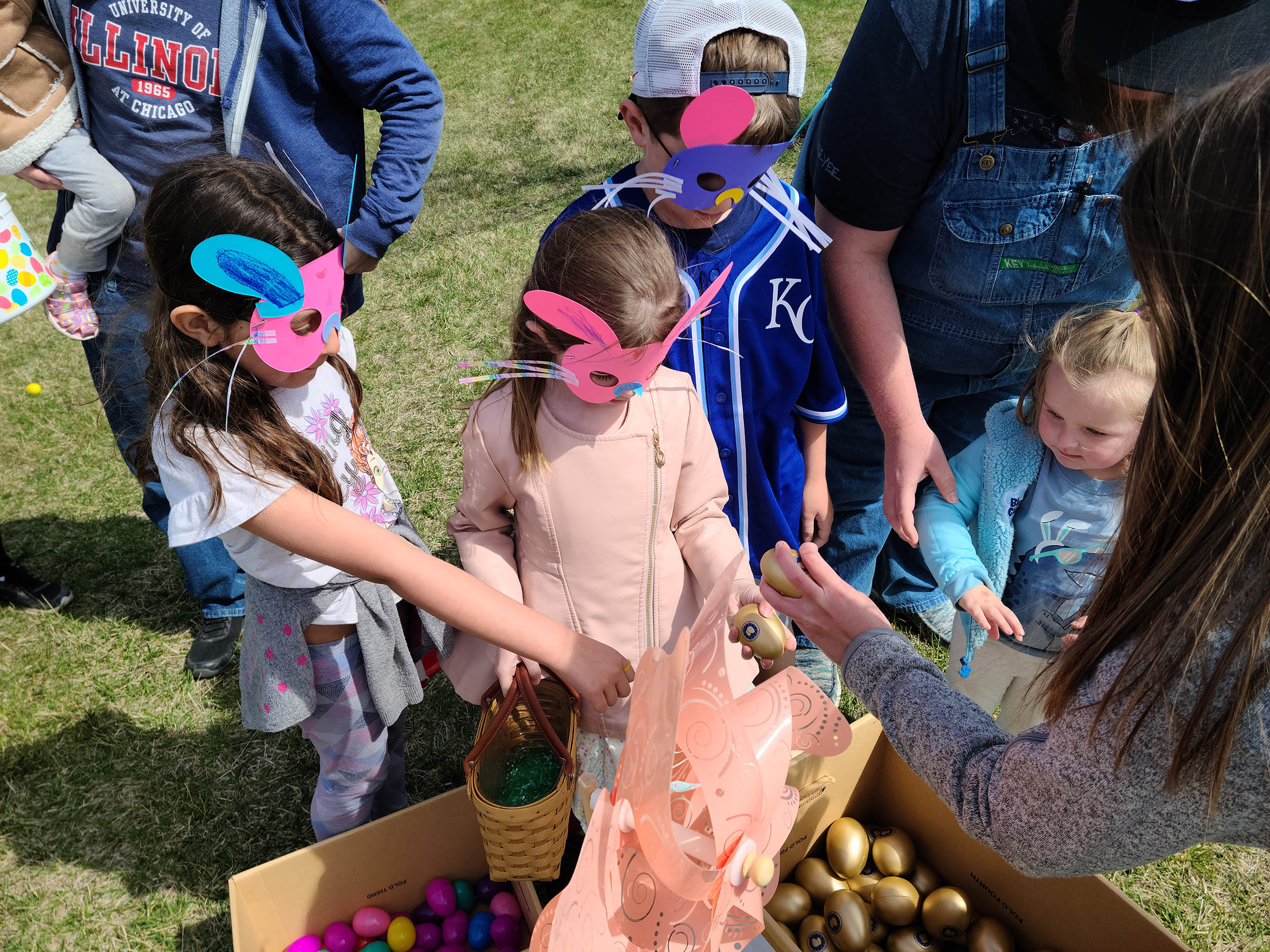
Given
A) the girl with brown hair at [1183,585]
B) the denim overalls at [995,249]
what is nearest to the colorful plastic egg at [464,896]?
the girl with brown hair at [1183,585]

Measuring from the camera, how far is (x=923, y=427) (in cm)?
180

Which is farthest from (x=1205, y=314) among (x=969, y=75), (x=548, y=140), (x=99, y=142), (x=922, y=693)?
(x=548, y=140)

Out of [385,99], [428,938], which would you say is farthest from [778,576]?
[385,99]

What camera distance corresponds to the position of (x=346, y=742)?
1701mm

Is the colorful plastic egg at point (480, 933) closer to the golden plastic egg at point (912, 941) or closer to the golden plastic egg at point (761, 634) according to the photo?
the golden plastic egg at point (912, 941)

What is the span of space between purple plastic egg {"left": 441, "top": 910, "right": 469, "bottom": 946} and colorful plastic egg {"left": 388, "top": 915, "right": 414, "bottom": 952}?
73mm

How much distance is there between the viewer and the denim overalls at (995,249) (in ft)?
5.11

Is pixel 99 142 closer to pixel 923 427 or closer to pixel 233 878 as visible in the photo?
pixel 233 878

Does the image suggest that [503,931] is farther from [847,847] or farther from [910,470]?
[910,470]

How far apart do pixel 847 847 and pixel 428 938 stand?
37.7 inches

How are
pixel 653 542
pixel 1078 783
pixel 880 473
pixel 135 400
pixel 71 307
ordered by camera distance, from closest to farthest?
pixel 1078 783 < pixel 653 542 < pixel 71 307 < pixel 135 400 < pixel 880 473

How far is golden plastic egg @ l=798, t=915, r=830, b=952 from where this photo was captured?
179cm

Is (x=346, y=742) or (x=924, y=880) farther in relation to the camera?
(x=924, y=880)

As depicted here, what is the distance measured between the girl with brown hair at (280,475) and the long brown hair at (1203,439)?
0.83 m
